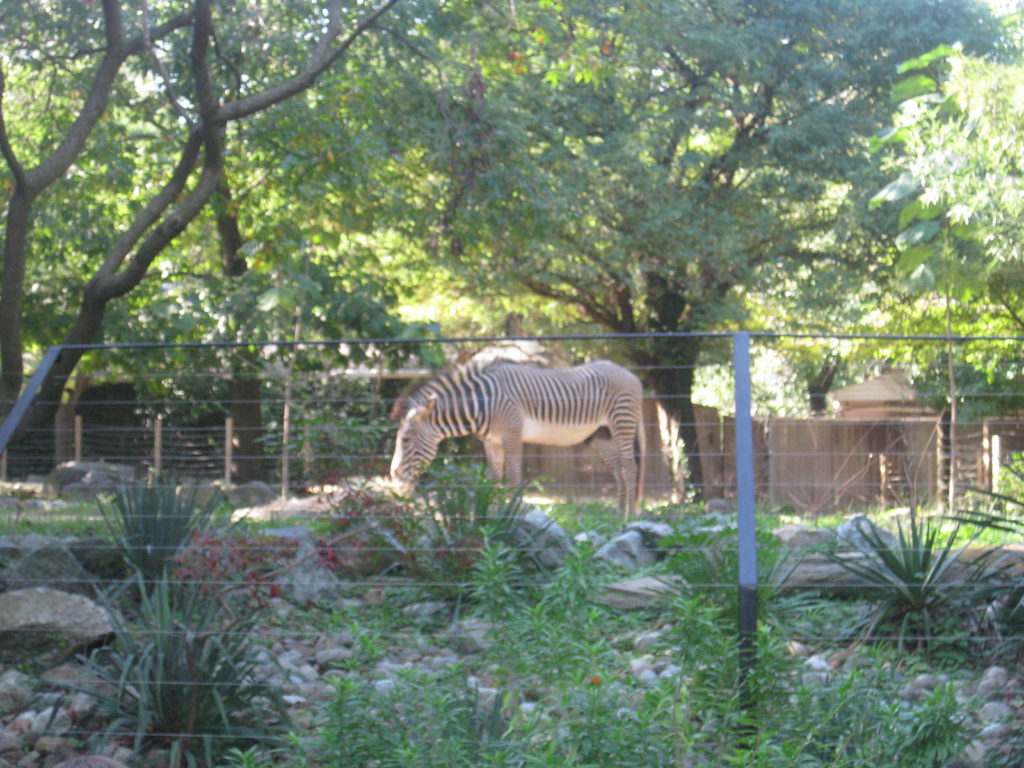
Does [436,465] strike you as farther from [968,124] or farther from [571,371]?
[968,124]

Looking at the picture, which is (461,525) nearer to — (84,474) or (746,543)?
(746,543)

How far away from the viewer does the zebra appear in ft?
34.4

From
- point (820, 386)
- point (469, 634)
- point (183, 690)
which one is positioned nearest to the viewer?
point (183, 690)

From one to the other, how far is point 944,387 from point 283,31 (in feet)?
27.7

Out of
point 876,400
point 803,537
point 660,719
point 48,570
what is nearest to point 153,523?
point 48,570

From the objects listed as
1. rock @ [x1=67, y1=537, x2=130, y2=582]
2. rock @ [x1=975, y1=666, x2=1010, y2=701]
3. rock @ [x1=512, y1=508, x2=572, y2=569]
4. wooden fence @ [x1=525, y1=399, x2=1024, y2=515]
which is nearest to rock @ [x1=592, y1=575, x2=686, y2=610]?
rock @ [x1=512, y1=508, x2=572, y2=569]

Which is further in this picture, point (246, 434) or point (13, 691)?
point (246, 434)

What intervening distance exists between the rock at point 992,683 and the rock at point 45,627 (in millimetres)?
4094

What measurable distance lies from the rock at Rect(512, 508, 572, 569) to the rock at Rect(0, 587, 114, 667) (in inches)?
99.0

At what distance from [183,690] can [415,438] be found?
5.81 metres

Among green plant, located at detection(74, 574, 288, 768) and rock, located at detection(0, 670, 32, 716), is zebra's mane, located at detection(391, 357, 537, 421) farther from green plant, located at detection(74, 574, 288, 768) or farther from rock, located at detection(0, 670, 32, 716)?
green plant, located at detection(74, 574, 288, 768)

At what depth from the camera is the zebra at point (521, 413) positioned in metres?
10.5

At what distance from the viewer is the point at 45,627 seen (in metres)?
5.46

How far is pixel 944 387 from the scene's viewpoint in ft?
44.3
